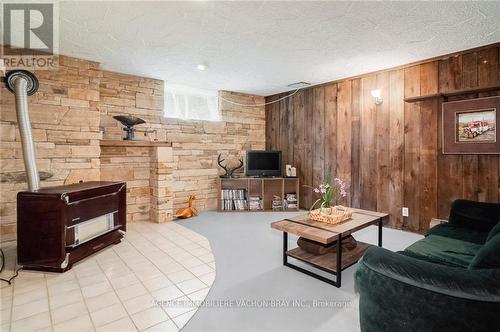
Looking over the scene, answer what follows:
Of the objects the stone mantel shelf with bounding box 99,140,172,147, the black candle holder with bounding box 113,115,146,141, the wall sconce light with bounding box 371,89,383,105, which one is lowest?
the stone mantel shelf with bounding box 99,140,172,147

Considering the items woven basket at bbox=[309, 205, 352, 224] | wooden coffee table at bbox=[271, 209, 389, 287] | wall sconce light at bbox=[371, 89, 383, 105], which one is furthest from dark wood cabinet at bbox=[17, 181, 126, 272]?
wall sconce light at bbox=[371, 89, 383, 105]

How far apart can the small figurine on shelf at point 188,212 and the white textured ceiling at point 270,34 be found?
221 cm

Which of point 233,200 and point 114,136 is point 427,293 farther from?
point 114,136

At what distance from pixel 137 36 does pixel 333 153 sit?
3458mm

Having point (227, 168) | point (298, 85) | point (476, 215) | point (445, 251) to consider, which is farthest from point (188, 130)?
point (476, 215)

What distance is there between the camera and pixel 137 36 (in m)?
2.83

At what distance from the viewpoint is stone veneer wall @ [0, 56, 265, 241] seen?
10.3 feet

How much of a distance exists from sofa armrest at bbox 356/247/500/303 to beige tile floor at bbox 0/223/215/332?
1351mm

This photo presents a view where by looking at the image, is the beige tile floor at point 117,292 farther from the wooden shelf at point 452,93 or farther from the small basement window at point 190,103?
the wooden shelf at point 452,93

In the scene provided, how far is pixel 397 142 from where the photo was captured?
12.6 ft

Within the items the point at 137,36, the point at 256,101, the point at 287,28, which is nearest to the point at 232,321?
the point at 287,28

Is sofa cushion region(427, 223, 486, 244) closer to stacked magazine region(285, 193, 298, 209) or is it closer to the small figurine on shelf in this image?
stacked magazine region(285, 193, 298, 209)

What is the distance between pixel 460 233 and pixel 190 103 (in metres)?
4.41

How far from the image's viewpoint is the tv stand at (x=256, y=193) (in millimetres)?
5121
